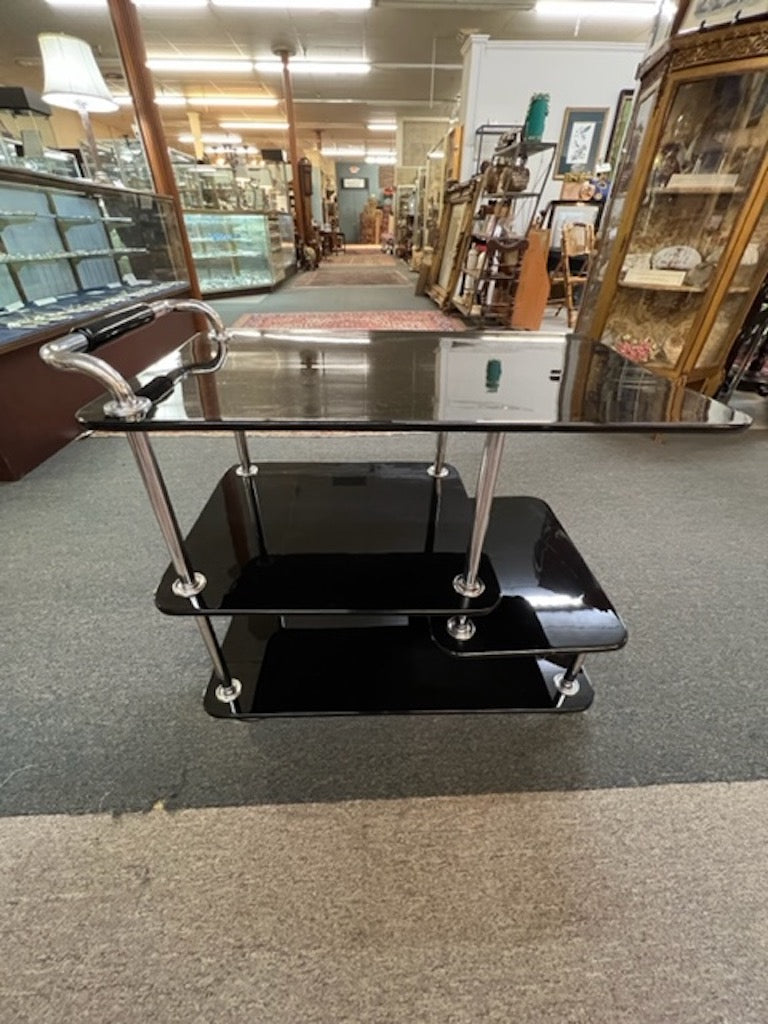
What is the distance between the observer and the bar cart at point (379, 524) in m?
0.77

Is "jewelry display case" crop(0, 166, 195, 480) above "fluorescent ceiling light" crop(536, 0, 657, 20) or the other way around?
the other way around

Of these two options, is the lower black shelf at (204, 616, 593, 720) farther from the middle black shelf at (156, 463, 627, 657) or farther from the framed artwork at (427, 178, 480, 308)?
the framed artwork at (427, 178, 480, 308)

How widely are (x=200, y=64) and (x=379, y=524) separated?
1065 cm

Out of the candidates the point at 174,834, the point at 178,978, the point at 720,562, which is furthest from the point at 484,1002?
the point at 720,562

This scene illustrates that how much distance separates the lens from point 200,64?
7.96 meters

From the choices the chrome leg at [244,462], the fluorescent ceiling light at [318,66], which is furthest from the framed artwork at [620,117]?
the chrome leg at [244,462]

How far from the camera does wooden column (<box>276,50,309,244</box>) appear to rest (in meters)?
8.34

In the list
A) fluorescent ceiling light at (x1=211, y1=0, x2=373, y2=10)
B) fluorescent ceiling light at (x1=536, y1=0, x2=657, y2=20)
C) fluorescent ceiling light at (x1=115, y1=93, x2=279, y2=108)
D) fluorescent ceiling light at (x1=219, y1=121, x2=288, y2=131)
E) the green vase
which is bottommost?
the green vase

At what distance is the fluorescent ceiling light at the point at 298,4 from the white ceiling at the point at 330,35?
18 centimetres

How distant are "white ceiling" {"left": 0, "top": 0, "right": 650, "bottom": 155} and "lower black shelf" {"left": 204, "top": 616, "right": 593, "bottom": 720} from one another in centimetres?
785

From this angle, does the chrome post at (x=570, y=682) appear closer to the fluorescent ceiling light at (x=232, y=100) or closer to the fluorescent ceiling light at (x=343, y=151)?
the fluorescent ceiling light at (x=232, y=100)

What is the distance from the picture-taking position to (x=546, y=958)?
0.77 meters

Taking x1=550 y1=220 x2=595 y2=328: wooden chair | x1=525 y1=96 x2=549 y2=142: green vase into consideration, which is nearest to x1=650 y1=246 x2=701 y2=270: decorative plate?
x1=550 y1=220 x2=595 y2=328: wooden chair

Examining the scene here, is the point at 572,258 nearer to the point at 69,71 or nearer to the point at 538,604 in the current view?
the point at 69,71
